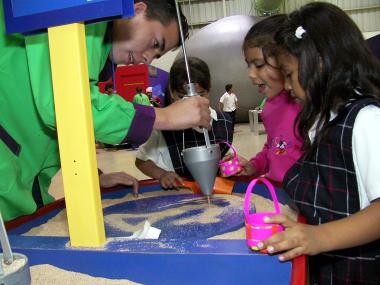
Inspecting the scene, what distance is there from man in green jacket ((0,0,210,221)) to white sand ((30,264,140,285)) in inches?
8.6

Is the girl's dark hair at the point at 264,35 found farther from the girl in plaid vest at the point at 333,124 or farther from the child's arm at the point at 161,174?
the child's arm at the point at 161,174

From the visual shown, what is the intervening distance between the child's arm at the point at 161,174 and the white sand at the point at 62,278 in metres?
0.58

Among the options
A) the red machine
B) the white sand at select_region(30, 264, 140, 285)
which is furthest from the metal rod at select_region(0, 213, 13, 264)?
the red machine

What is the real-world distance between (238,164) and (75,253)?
2.06 feet

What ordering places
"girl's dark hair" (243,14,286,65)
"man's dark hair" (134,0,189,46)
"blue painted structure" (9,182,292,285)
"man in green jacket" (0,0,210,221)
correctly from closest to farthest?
"blue painted structure" (9,182,292,285), "man in green jacket" (0,0,210,221), "man's dark hair" (134,0,189,46), "girl's dark hair" (243,14,286,65)

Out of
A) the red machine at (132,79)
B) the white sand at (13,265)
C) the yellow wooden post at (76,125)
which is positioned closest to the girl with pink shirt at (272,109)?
the yellow wooden post at (76,125)

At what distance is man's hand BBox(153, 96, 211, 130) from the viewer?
70 cm

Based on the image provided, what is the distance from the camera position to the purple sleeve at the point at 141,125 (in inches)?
25.7

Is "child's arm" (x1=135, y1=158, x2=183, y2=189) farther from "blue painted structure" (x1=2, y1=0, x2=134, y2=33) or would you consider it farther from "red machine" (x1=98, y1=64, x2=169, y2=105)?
"red machine" (x1=98, y1=64, x2=169, y2=105)

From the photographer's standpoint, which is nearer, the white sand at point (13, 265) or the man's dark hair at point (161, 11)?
the white sand at point (13, 265)

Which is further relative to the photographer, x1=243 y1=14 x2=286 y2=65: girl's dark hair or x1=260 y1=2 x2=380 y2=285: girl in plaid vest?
x1=243 y1=14 x2=286 y2=65: girl's dark hair

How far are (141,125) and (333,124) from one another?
378 mm

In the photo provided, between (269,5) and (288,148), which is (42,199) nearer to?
(288,148)

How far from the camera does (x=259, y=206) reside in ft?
2.77
